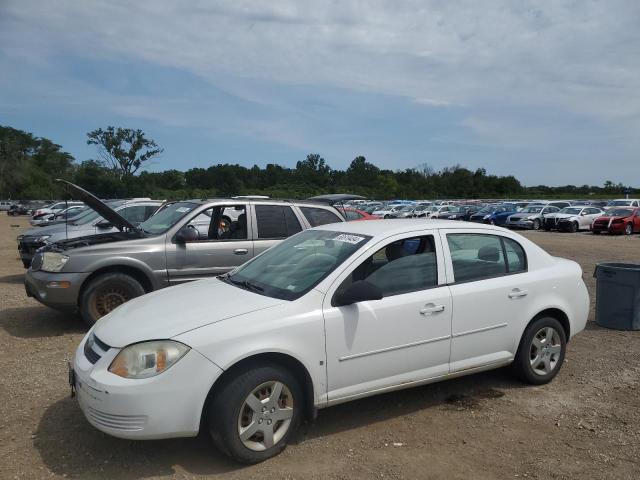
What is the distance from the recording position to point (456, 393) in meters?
4.93

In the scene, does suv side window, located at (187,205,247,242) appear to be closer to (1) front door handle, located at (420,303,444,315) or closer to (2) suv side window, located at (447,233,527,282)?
(2) suv side window, located at (447,233,527,282)

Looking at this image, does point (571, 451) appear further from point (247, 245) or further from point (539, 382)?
point (247, 245)

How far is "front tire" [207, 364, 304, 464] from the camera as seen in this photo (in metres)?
3.47

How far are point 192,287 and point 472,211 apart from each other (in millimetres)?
37770

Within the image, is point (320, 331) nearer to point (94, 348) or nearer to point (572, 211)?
point (94, 348)

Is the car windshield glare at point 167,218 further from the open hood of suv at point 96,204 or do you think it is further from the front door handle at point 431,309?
the front door handle at point 431,309

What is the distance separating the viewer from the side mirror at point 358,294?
3850 mm

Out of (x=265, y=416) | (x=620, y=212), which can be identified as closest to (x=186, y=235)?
(x=265, y=416)

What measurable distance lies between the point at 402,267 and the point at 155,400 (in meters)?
2.08

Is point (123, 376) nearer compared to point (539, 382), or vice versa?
point (123, 376)

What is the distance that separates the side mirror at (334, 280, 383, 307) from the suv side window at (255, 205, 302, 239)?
376cm

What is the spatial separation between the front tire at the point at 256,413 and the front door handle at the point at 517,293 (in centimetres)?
208

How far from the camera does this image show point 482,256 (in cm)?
488

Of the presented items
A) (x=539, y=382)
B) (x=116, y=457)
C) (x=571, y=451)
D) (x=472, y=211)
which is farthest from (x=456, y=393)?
(x=472, y=211)
